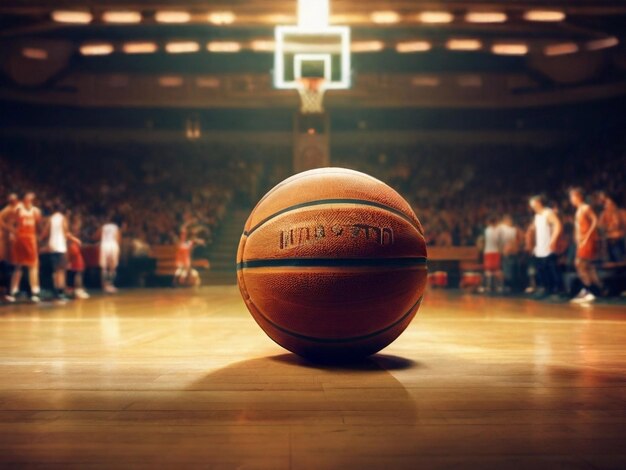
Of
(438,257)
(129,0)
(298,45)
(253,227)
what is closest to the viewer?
(253,227)

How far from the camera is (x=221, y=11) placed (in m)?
14.7

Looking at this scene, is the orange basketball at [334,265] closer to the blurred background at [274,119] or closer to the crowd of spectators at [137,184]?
the blurred background at [274,119]

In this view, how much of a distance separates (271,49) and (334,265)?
1711 cm

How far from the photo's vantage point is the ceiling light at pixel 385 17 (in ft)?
49.2

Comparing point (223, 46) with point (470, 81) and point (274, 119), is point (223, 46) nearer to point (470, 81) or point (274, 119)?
point (274, 119)

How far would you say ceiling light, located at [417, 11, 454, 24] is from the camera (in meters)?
15.0

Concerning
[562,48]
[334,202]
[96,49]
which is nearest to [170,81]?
[96,49]

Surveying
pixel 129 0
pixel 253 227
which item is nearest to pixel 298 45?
pixel 129 0

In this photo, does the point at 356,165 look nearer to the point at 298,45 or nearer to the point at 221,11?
the point at 221,11

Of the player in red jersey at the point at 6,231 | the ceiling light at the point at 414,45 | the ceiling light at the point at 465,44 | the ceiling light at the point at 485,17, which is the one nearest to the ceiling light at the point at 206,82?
the ceiling light at the point at 414,45

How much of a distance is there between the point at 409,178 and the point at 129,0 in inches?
459

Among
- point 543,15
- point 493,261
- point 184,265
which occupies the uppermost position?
point 543,15

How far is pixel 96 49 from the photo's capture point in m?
19.1

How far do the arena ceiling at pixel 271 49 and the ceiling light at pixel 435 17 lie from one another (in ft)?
0.11
